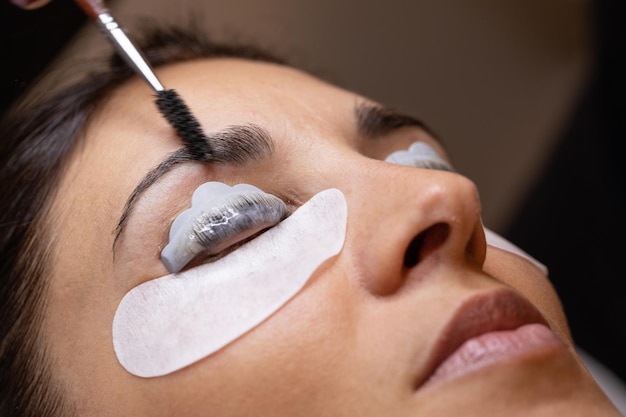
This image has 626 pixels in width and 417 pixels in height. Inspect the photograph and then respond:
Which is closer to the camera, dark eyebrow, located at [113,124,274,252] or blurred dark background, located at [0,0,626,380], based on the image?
dark eyebrow, located at [113,124,274,252]

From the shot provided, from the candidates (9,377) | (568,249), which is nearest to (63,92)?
(9,377)

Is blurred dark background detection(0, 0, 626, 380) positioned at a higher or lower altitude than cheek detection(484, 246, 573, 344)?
lower

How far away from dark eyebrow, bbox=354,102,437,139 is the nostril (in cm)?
21

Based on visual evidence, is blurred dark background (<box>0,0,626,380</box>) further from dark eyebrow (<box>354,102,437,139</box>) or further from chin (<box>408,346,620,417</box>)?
chin (<box>408,346,620,417</box>)

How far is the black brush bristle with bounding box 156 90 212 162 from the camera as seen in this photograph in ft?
2.23

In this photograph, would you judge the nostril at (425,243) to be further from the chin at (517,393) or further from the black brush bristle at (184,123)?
the black brush bristle at (184,123)

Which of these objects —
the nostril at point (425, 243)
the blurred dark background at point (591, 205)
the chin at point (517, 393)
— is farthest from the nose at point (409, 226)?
the blurred dark background at point (591, 205)

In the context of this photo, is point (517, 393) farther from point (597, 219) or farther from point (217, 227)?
point (597, 219)

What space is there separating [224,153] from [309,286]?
17 centimetres

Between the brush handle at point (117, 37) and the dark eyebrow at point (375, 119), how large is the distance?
25 centimetres

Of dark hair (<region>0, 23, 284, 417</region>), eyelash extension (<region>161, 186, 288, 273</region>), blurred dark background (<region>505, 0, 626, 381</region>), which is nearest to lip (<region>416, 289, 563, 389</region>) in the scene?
eyelash extension (<region>161, 186, 288, 273</region>)

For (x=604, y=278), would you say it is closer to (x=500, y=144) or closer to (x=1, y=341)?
(x=500, y=144)

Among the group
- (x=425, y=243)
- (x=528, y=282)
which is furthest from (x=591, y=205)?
(x=425, y=243)

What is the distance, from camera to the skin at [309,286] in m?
0.57
